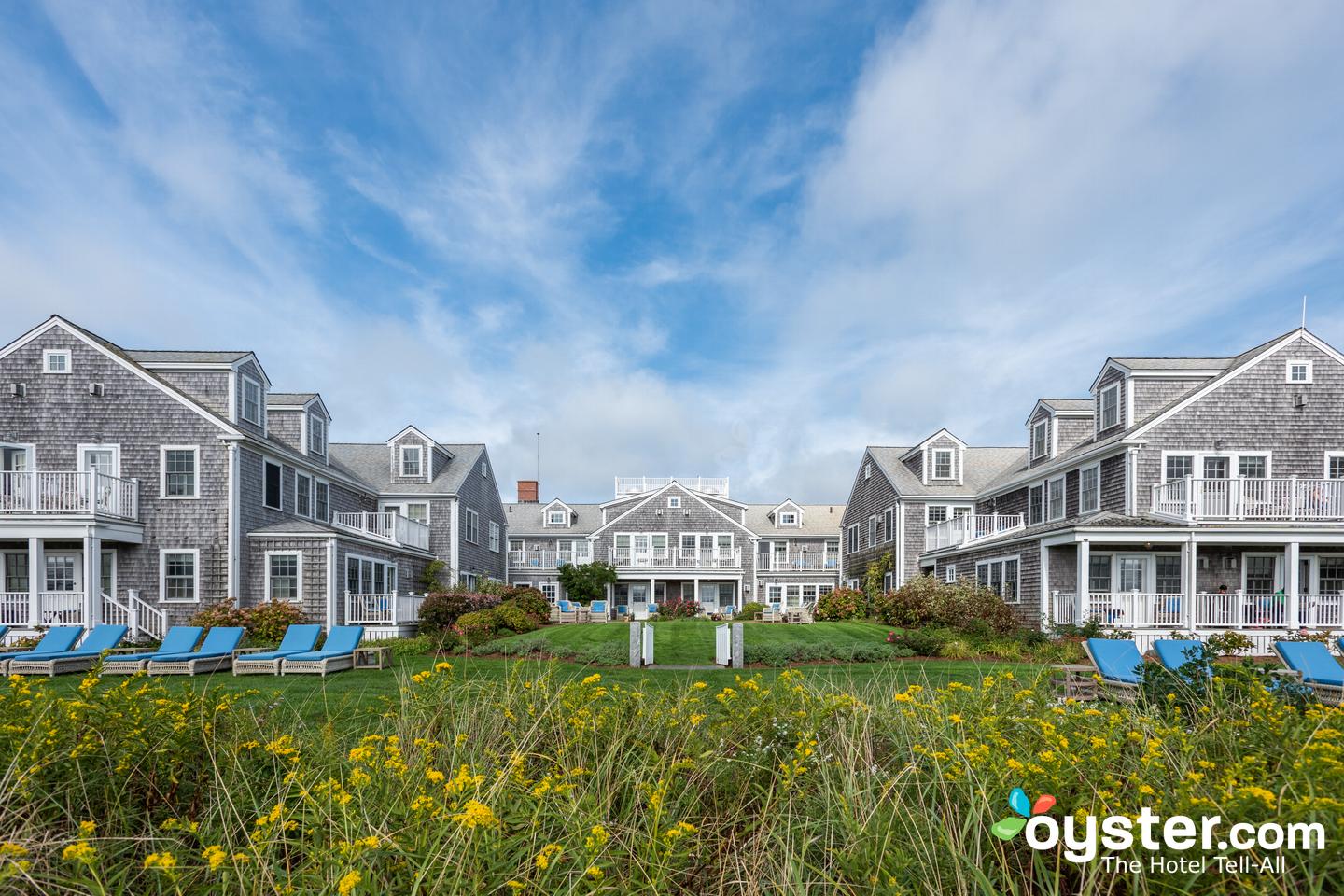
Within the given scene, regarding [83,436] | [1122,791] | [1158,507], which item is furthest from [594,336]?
[1122,791]

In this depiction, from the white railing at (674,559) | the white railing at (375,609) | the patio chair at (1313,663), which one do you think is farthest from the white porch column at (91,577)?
the patio chair at (1313,663)

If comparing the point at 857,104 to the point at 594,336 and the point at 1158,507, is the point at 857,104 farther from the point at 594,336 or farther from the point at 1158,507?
the point at 1158,507

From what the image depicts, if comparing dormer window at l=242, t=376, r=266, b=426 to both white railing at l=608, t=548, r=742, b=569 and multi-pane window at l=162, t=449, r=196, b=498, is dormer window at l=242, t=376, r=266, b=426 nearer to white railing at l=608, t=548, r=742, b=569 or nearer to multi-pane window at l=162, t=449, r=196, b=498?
multi-pane window at l=162, t=449, r=196, b=498

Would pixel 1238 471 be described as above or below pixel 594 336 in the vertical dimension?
below

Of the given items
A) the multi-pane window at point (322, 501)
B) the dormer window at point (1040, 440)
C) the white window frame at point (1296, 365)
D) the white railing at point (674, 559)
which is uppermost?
the white window frame at point (1296, 365)

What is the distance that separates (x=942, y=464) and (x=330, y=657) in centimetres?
2654

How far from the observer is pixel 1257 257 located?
613 inches

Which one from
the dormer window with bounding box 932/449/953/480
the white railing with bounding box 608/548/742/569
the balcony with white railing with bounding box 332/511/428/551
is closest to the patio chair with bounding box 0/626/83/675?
the balcony with white railing with bounding box 332/511/428/551

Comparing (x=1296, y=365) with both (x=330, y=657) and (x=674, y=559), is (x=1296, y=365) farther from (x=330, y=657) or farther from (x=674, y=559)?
(x=674, y=559)

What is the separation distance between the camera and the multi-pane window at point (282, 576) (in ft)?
68.2

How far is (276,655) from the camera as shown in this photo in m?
13.0

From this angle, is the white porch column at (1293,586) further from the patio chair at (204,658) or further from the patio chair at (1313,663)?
the patio chair at (204,658)

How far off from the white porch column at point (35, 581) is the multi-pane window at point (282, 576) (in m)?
5.17

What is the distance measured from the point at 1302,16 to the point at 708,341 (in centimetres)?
1813
